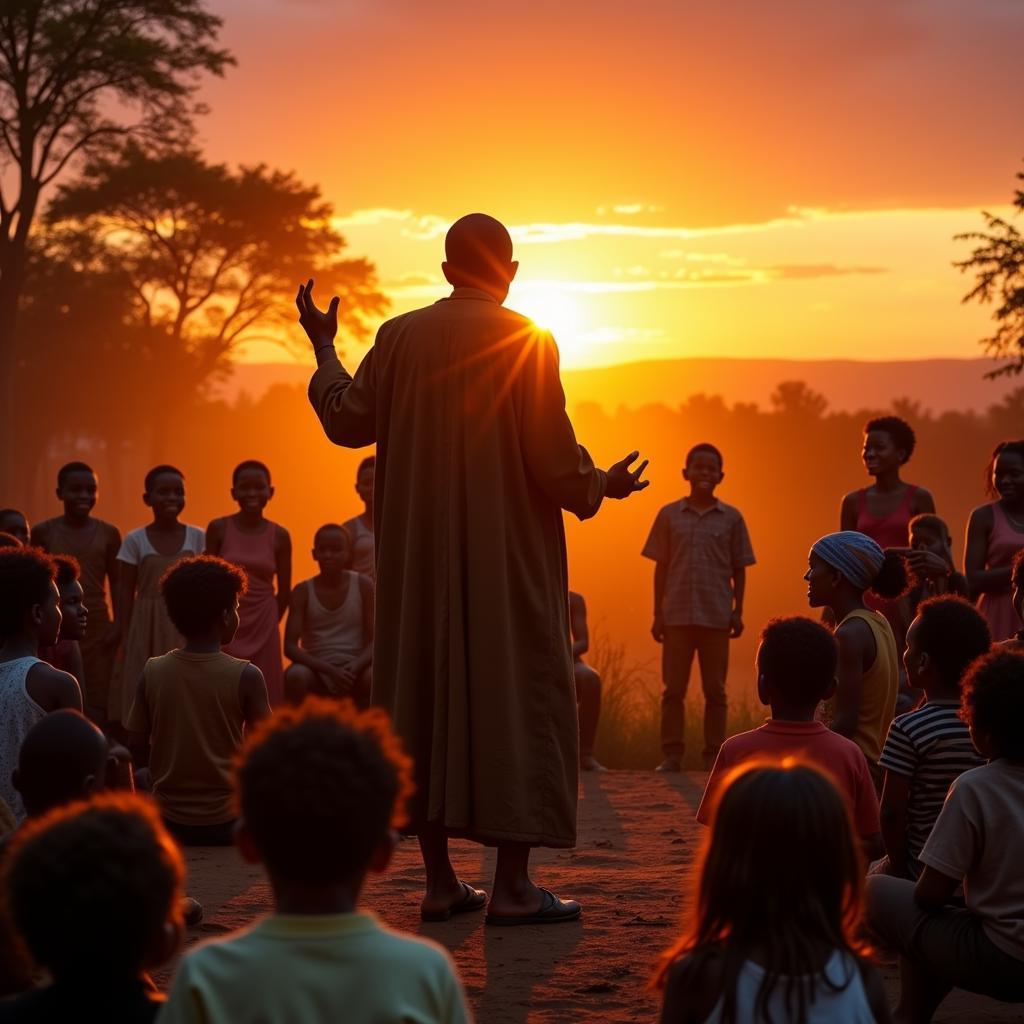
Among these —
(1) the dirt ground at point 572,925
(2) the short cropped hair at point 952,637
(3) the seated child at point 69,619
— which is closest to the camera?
(1) the dirt ground at point 572,925

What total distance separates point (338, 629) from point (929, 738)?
582cm

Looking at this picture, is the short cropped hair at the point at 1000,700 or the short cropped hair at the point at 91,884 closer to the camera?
the short cropped hair at the point at 91,884

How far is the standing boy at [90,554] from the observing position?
9.31 metres

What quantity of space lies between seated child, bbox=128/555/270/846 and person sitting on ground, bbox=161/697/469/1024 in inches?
154

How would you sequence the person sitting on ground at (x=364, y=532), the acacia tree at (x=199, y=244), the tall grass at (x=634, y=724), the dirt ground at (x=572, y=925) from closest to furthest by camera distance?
the dirt ground at (x=572, y=925)
the person sitting on ground at (x=364, y=532)
the tall grass at (x=634, y=724)
the acacia tree at (x=199, y=244)

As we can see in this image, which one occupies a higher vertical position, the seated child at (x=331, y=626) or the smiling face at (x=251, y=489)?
the smiling face at (x=251, y=489)

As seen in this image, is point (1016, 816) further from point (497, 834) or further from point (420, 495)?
point (420, 495)

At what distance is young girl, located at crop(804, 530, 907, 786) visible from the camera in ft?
17.6

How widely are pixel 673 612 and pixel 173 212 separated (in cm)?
3199

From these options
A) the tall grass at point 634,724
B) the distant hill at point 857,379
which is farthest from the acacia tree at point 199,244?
the distant hill at point 857,379

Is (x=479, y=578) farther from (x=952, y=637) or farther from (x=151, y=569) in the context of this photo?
(x=151, y=569)

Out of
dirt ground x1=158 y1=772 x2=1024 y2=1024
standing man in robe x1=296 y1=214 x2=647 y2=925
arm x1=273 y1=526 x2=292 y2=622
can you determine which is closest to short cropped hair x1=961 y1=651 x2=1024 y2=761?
dirt ground x1=158 y1=772 x2=1024 y2=1024

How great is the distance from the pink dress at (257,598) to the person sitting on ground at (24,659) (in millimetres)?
4739

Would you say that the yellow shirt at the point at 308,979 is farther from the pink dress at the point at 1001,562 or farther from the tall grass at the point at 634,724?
the tall grass at the point at 634,724
